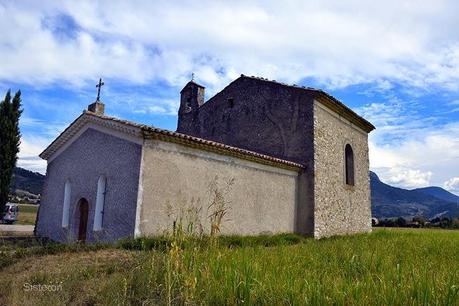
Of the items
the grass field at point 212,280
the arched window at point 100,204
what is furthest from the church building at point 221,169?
the grass field at point 212,280

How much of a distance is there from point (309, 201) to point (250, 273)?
10.5m

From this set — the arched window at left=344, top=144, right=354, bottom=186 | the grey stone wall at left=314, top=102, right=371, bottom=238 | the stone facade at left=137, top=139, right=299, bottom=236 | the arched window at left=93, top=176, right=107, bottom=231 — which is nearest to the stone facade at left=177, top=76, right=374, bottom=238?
the grey stone wall at left=314, top=102, right=371, bottom=238

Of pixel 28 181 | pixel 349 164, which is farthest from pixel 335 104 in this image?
pixel 28 181

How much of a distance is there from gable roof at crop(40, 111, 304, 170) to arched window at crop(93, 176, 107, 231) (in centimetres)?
177

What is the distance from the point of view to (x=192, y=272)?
181 inches

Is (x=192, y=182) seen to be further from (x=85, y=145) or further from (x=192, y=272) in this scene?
(x=192, y=272)

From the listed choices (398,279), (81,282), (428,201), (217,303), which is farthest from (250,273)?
(428,201)

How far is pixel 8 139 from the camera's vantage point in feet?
51.2

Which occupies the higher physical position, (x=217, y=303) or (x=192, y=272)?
(x=192, y=272)

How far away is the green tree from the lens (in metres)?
15.3

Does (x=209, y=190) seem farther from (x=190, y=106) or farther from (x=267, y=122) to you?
(x=190, y=106)

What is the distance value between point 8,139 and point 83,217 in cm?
647

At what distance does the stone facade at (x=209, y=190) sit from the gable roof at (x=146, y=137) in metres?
0.18

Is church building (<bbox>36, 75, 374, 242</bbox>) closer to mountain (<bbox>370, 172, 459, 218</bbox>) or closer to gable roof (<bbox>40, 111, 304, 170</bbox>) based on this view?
gable roof (<bbox>40, 111, 304, 170</bbox>)
